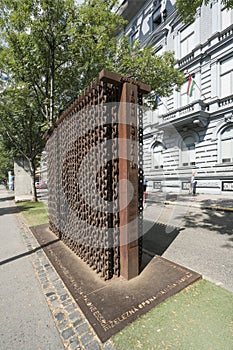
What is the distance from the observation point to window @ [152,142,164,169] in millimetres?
18148

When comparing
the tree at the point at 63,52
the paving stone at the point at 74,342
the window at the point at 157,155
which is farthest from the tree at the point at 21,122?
the window at the point at 157,155

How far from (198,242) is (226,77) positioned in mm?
13946

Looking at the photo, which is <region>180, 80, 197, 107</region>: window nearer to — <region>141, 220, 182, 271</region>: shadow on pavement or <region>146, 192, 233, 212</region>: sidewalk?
<region>146, 192, 233, 212</region>: sidewalk

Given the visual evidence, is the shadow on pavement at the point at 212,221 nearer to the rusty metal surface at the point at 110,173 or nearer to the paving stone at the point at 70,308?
the rusty metal surface at the point at 110,173

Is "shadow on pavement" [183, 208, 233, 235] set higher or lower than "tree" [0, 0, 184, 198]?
lower

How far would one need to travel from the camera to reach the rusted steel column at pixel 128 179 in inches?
112

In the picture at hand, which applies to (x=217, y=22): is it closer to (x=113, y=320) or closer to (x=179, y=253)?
(x=179, y=253)

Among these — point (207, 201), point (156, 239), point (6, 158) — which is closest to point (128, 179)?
point (156, 239)

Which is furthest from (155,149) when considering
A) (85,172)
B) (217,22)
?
(85,172)

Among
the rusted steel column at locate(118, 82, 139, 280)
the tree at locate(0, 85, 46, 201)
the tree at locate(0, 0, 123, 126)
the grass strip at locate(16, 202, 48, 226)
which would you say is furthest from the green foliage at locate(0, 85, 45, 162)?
the rusted steel column at locate(118, 82, 139, 280)

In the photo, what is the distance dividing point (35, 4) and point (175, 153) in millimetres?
13799

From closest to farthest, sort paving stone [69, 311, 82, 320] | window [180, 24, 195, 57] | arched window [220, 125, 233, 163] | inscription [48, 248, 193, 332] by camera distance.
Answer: inscription [48, 248, 193, 332] → paving stone [69, 311, 82, 320] → arched window [220, 125, 233, 163] → window [180, 24, 195, 57]

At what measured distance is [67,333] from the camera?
6.98 feet

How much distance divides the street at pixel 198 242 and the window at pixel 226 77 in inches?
411
